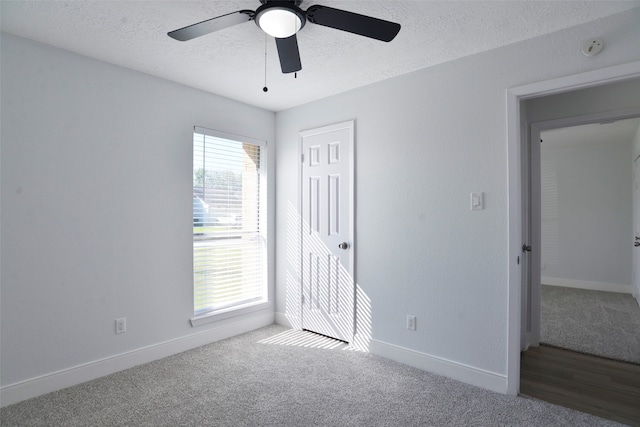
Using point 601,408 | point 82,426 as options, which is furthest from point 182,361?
point 601,408

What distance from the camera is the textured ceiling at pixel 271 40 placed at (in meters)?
2.05

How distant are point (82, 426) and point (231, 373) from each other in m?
1.01

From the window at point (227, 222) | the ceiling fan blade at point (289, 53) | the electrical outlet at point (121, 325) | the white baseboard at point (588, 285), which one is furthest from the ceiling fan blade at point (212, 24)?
the white baseboard at point (588, 285)

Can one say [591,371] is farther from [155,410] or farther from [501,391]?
[155,410]

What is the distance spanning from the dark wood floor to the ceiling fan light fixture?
113 inches

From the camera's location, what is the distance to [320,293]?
12.3 feet

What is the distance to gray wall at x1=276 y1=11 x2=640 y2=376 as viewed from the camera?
2490 millimetres

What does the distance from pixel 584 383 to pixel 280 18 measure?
3288mm

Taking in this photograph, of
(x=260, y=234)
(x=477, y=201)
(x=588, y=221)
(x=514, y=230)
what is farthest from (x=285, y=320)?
(x=588, y=221)

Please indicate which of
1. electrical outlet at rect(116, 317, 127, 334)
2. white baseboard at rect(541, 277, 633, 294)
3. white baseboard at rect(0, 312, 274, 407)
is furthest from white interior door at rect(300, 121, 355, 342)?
white baseboard at rect(541, 277, 633, 294)

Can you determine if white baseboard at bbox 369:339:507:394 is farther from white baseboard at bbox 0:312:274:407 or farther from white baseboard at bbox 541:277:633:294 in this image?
white baseboard at bbox 541:277:633:294

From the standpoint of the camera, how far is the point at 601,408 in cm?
232

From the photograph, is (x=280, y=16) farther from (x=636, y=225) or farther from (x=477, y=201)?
(x=636, y=225)

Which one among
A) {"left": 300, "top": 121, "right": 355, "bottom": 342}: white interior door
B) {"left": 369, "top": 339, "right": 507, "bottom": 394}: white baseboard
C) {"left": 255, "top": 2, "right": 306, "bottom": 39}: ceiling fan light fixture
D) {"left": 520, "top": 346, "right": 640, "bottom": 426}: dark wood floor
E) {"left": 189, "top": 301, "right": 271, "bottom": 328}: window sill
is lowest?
{"left": 520, "top": 346, "right": 640, "bottom": 426}: dark wood floor
